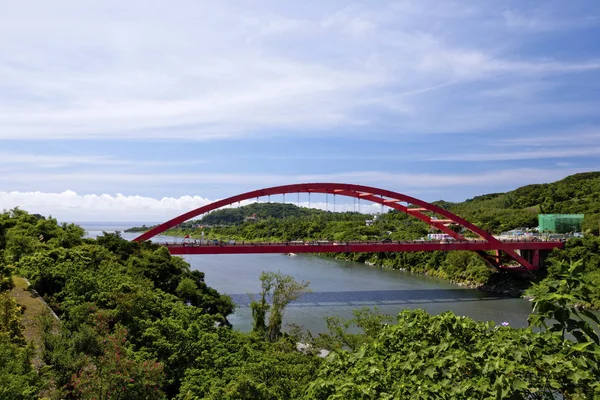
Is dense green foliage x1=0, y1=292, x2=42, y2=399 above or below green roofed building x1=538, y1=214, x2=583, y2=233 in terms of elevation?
below

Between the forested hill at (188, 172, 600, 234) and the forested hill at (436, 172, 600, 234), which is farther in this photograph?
the forested hill at (188, 172, 600, 234)

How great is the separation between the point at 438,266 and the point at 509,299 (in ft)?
31.3

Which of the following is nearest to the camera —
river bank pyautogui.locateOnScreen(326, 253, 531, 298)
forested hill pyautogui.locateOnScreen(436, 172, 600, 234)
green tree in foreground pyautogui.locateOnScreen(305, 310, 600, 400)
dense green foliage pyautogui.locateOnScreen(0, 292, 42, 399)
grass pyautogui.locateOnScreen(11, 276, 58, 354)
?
green tree in foreground pyautogui.locateOnScreen(305, 310, 600, 400)

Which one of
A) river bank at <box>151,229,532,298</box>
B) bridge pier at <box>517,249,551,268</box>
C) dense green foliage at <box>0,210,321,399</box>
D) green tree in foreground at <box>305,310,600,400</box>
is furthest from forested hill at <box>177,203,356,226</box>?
green tree in foreground at <box>305,310,600,400</box>

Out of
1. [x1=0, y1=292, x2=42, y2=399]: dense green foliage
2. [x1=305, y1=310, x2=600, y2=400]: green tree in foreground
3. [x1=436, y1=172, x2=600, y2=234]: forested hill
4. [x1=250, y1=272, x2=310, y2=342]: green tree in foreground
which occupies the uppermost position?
[x1=436, y1=172, x2=600, y2=234]: forested hill

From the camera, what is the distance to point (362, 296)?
971 inches

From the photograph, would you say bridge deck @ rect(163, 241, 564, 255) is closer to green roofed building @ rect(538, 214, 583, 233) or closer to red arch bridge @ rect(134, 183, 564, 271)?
red arch bridge @ rect(134, 183, 564, 271)

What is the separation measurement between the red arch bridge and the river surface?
109 inches

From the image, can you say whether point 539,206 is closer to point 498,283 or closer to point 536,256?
point 536,256

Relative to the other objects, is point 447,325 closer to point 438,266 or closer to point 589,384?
point 589,384

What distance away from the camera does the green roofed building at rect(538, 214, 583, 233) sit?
3619cm

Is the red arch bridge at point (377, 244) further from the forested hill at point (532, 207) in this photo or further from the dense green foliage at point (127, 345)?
the forested hill at point (532, 207)

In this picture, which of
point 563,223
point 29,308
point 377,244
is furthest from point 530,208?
point 29,308

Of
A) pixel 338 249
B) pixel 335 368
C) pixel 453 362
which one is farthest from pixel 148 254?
pixel 453 362
